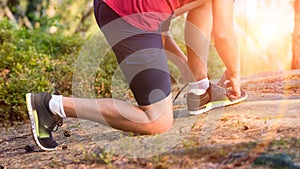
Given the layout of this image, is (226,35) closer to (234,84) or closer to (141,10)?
(234,84)

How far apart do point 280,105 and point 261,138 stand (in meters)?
0.89

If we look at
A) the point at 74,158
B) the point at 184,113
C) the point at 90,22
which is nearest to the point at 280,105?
the point at 184,113

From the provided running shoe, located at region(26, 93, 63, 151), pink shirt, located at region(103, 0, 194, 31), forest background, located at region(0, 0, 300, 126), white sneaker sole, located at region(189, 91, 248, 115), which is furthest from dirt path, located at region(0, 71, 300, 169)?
forest background, located at region(0, 0, 300, 126)

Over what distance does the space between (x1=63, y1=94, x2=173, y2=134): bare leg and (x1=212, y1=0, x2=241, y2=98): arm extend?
0.66 meters

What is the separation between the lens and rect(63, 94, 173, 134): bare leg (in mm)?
4043

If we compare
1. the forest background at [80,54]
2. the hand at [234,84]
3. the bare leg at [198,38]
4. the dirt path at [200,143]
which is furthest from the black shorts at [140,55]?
the forest background at [80,54]

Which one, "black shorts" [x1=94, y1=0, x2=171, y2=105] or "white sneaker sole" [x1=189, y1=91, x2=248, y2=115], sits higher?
"black shorts" [x1=94, y1=0, x2=171, y2=105]

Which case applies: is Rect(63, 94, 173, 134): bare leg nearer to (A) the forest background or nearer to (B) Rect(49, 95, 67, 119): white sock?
(B) Rect(49, 95, 67, 119): white sock

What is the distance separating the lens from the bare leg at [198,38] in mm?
4551

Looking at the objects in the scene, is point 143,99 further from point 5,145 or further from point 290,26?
point 290,26

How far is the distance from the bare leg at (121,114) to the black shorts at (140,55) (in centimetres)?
8

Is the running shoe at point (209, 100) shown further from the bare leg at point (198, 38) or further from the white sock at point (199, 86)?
the bare leg at point (198, 38)

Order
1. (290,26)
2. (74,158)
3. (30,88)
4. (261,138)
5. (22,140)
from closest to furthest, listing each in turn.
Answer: (261,138), (74,158), (22,140), (30,88), (290,26)

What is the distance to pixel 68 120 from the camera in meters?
5.71
